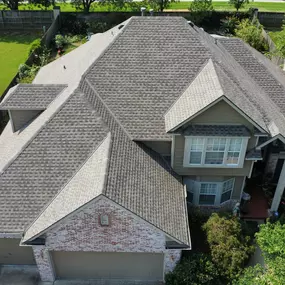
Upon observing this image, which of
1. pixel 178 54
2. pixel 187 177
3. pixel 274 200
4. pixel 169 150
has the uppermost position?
pixel 178 54

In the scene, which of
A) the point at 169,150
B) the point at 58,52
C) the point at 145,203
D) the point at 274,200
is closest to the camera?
the point at 145,203

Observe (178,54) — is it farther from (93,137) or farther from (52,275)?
(52,275)

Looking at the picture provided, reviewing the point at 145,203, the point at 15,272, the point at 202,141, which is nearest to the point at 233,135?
the point at 202,141

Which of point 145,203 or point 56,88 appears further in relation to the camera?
point 56,88

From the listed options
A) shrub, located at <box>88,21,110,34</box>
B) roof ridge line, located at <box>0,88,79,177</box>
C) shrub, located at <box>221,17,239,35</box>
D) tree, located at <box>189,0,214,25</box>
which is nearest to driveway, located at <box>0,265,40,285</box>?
roof ridge line, located at <box>0,88,79,177</box>

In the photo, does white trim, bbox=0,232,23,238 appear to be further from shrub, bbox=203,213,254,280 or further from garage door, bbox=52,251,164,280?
shrub, bbox=203,213,254,280

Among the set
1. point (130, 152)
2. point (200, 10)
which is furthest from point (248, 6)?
point (130, 152)

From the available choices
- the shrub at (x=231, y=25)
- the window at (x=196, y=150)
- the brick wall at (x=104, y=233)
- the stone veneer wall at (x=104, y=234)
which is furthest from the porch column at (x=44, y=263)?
the shrub at (x=231, y=25)
